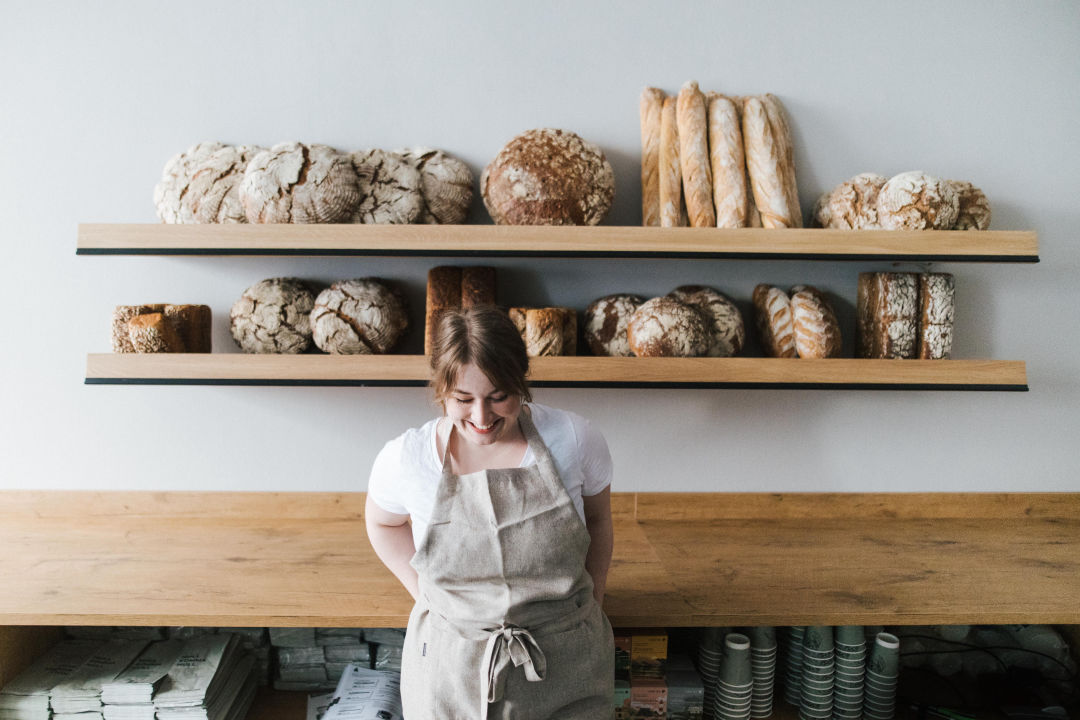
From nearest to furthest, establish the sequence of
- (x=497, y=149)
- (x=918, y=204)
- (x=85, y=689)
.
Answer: (x=85, y=689)
(x=918, y=204)
(x=497, y=149)

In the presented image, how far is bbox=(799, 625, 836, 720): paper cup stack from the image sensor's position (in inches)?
69.9

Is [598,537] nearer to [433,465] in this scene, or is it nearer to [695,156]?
[433,465]

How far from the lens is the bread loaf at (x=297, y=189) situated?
5.70 ft

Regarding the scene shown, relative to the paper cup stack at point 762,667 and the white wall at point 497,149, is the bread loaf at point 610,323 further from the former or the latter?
the paper cup stack at point 762,667

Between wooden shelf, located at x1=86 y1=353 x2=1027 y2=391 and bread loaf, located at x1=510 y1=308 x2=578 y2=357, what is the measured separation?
5cm

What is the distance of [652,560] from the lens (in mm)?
1832

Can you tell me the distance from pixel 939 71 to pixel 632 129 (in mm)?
905

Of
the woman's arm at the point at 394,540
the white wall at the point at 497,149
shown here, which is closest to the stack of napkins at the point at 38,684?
the white wall at the point at 497,149

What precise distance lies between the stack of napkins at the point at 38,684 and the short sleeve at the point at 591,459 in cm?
138

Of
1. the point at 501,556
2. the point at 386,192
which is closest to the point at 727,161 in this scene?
the point at 386,192

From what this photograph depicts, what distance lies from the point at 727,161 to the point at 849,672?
1349mm

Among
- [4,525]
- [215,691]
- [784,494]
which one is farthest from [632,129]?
[4,525]

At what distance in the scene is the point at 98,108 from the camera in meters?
1.97

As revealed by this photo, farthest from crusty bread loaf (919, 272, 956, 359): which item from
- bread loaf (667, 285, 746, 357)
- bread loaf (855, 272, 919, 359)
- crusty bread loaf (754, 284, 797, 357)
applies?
bread loaf (667, 285, 746, 357)
